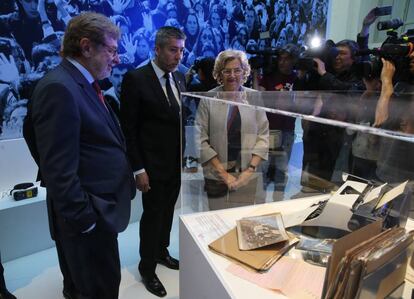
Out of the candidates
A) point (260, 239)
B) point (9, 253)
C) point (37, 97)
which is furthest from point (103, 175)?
point (9, 253)

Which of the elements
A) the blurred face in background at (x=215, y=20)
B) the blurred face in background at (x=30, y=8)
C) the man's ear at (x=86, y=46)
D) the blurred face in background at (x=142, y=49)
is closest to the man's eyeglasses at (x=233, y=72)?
the man's ear at (x=86, y=46)

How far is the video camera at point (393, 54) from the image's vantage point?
1.54 metres

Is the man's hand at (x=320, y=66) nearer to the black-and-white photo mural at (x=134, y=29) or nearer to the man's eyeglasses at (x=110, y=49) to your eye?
the black-and-white photo mural at (x=134, y=29)

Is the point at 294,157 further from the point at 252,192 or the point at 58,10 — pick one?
the point at 58,10

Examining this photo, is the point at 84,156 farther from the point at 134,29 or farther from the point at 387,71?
the point at 134,29

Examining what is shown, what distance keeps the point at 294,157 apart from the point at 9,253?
1.76m

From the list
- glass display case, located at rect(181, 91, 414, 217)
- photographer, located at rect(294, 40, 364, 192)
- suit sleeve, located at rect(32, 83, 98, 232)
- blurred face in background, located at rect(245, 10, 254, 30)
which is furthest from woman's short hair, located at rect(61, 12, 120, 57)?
blurred face in background, located at rect(245, 10, 254, 30)

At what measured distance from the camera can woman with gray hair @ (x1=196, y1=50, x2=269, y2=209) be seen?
4.46 ft

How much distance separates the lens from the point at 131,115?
1580 millimetres

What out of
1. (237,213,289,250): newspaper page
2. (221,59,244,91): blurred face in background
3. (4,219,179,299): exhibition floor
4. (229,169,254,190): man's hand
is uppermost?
(221,59,244,91): blurred face in background

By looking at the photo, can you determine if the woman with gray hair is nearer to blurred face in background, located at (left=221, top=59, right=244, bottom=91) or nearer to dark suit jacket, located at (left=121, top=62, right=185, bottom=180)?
blurred face in background, located at (left=221, top=59, right=244, bottom=91)

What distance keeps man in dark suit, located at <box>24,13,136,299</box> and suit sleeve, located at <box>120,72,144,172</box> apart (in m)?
0.35

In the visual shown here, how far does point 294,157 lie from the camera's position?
1.82 metres

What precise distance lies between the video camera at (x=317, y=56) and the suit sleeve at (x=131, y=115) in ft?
3.66
